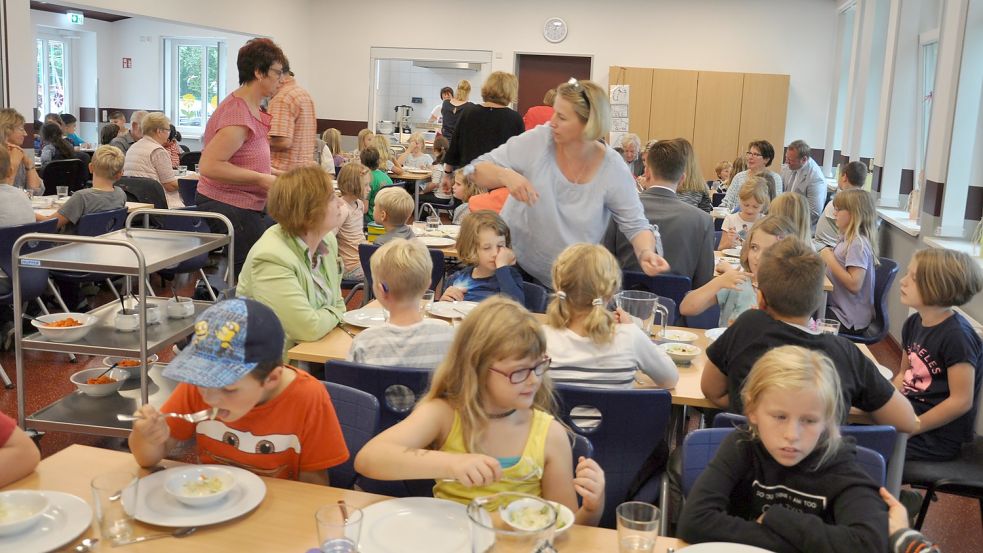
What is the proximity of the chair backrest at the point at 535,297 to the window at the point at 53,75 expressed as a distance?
12.1 meters

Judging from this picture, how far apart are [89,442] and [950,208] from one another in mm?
5246

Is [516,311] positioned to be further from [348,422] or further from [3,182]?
[3,182]

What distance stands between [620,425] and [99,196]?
4.43 m

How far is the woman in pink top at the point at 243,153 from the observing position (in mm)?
4047

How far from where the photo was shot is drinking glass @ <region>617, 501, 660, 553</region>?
1.54m

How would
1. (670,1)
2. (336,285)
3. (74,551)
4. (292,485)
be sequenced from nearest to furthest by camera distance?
(74,551), (292,485), (336,285), (670,1)

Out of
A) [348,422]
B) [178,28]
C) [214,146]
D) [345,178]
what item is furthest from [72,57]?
[348,422]

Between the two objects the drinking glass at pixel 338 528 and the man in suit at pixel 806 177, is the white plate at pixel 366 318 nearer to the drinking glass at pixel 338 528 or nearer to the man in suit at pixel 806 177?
the drinking glass at pixel 338 528

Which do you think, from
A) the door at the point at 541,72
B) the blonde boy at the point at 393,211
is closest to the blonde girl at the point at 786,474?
the blonde boy at the point at 393,211

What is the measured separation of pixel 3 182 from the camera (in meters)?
4.96

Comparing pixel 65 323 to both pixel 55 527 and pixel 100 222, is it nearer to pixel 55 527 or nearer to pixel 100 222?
pixel 55 527

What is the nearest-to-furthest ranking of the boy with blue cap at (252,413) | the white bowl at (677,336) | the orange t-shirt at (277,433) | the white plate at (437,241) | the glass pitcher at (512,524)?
the glass pitcher at (512,524), the boy with blue cap at (252,413), the orange t-shirt at (277,433), the white bowl at (677,336), the white plate at (437,241)

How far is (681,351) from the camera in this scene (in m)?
3.02

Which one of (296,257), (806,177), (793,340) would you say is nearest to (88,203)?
(296,257)
